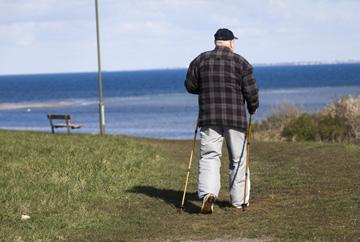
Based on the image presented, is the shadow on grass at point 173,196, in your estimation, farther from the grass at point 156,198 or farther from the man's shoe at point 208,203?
the man's shoe at point 208,203

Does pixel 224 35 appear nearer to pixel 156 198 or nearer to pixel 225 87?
pixel 225 87

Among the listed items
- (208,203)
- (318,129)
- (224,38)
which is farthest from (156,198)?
(318,129)

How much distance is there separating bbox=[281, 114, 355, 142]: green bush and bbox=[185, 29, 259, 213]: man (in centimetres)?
1845

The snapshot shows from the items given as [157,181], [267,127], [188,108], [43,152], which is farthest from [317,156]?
[188,108]

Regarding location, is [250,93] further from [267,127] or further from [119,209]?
[267,127]

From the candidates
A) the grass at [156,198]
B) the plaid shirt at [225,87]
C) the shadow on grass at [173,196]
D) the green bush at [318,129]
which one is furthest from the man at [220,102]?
the green bush at [318,129]

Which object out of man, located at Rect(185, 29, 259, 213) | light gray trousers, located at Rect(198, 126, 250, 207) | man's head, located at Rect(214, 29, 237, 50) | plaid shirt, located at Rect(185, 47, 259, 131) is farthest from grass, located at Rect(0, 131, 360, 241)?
man's head, located at Rect(214, 29, 237, 50)

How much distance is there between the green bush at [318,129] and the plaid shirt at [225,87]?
18568 millimetres

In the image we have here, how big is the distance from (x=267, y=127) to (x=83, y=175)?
2163 cm

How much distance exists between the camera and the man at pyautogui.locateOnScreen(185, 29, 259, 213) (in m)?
10.1

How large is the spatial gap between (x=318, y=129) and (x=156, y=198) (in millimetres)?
17940

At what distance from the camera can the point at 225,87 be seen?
399 inches

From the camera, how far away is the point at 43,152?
1853 centimetres

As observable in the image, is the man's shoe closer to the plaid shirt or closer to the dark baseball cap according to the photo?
Answer: the plaid shirt
